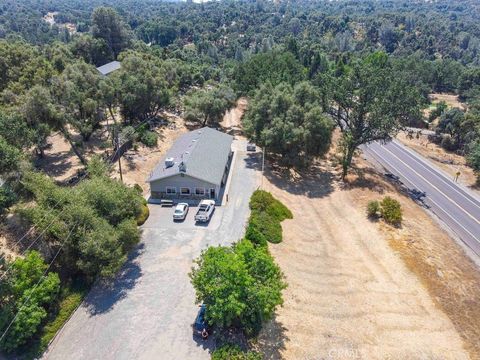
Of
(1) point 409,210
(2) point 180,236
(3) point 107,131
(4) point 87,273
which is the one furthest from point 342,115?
(4) point 87,273

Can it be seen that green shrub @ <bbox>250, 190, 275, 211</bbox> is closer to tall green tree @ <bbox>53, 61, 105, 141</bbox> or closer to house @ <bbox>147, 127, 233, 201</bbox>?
house @ <bbox>147, 127, 233, 201</bbox>

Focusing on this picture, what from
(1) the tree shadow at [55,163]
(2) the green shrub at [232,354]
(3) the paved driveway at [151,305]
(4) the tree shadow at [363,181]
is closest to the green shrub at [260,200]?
(3) the paved driveway at [151,305]

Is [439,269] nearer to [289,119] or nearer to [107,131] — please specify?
[289,119]

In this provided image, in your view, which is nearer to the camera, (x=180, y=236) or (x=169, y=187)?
(x=180, y=236)

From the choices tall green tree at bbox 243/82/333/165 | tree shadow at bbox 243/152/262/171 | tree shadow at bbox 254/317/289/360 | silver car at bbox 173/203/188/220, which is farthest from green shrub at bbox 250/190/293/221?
tree shadow at bbox 254/317/289/360

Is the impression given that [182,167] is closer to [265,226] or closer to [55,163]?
[265,226]

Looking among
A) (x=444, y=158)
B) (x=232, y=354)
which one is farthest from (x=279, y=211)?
(x=444, y=158)
